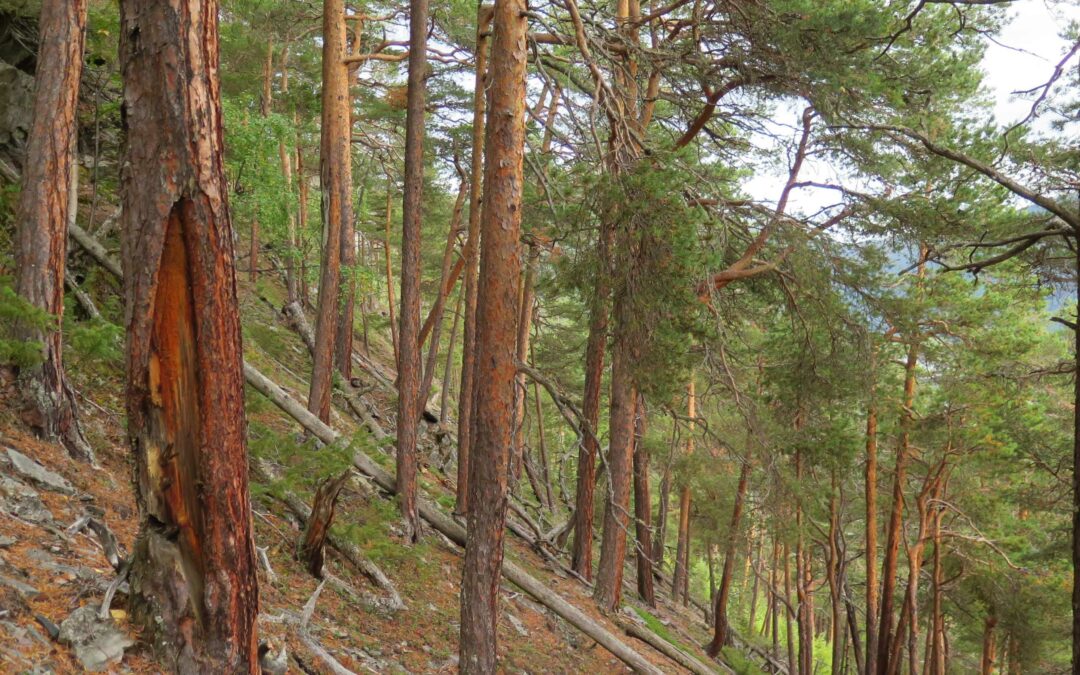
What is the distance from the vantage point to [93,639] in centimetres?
387

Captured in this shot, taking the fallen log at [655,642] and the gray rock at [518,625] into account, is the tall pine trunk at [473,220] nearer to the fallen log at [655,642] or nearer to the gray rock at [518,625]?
the gray rock at [518,625]

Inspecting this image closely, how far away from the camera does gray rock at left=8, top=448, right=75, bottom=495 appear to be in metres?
5.54

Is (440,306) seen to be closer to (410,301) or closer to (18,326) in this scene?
(410,301)

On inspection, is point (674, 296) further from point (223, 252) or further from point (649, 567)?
point (649, 567)

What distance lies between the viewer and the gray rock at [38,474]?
5543 millimetres

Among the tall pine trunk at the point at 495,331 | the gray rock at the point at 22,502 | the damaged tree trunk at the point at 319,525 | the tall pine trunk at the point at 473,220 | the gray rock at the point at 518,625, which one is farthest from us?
the gray rock at the point at 518,625

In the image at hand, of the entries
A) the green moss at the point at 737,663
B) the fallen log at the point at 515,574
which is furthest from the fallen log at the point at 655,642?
the green moss at the point at 737,663

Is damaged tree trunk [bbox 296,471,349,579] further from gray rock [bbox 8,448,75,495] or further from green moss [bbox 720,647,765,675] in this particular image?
green moss [bbox 720,647,765,675]

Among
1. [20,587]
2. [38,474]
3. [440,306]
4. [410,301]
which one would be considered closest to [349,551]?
[410,301]

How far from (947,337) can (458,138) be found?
10.5 meters

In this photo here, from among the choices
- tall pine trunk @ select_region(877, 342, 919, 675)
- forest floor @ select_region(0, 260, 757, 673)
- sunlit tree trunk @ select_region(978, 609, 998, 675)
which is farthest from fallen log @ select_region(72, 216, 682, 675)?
sunlit tree trunk @ select_region(978, 609, 998, 675)

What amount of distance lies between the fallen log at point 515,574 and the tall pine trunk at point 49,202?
245 cm

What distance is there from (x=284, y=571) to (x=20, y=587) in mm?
3171

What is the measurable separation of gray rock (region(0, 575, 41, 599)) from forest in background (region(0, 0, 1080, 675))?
0.79 metres
